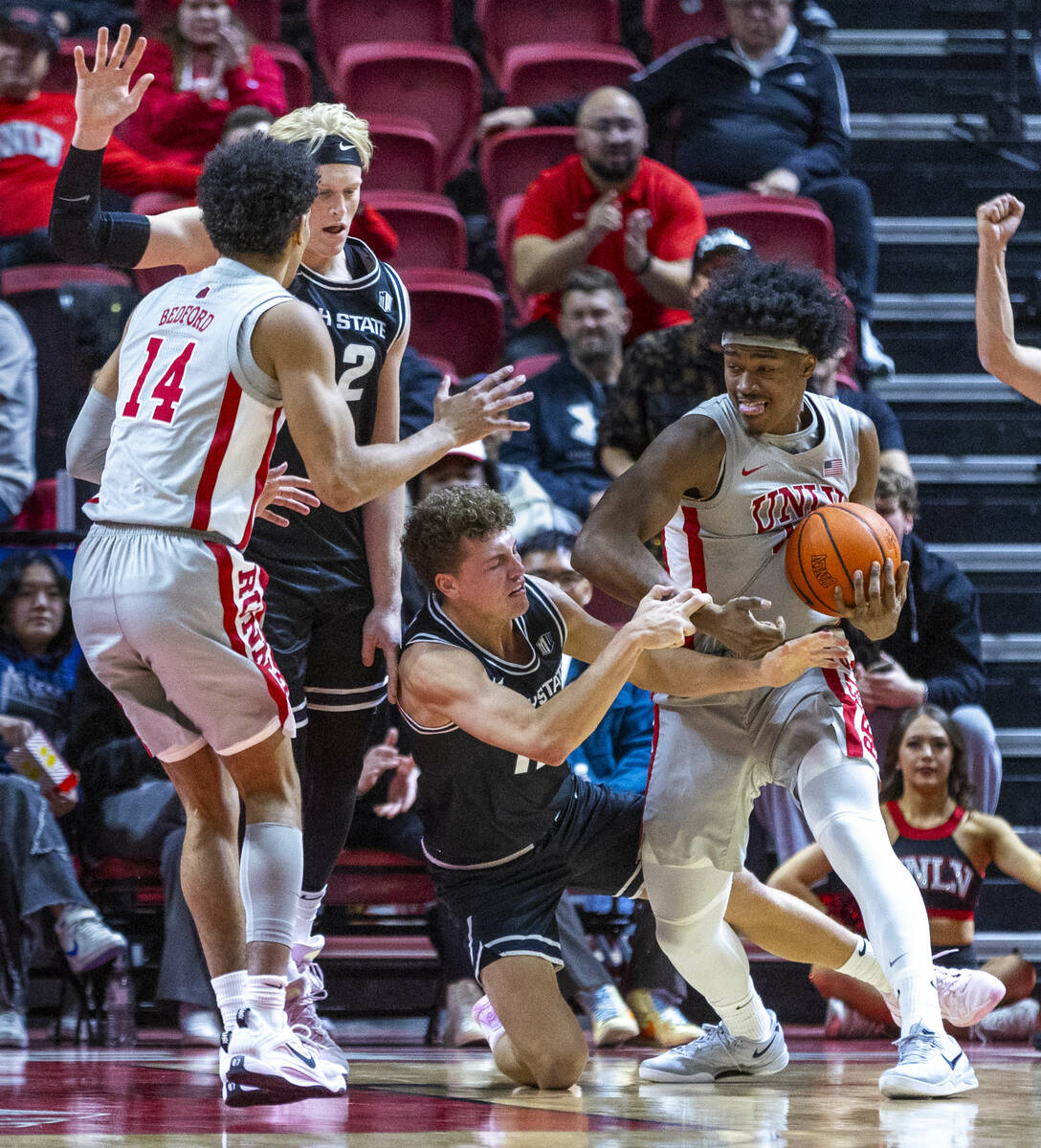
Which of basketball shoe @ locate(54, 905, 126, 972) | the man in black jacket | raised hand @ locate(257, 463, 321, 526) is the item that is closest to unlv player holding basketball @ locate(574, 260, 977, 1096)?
raised hand @ locate(257, 463, 321, 526)

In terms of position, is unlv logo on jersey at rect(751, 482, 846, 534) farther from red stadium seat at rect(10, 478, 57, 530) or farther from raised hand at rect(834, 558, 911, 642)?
red stadium seat at rect(10, 478, 57, 530)

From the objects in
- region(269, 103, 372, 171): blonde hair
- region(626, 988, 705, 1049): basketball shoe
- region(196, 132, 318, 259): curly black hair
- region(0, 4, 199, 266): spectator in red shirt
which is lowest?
region(626, 988, 705, 1049): basketball shoe

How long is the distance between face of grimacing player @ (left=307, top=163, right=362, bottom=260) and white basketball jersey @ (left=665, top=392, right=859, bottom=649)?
0.93 meters

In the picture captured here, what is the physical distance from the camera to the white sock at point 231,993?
124 inches

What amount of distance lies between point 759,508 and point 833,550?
0.29m

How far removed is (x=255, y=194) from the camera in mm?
3299

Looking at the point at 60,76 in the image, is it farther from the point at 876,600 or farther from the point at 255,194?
the point at 876,600

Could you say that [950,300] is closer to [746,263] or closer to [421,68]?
[421,68]

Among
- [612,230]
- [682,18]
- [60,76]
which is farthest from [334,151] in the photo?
[682,18]

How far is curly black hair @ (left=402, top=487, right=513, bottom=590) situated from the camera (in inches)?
152

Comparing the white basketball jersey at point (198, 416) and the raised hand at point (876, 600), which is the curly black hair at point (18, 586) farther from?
the raised hand at point (876, 600)

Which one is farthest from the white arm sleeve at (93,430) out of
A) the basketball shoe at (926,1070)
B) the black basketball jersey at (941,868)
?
the black basketball jersey at (941,868)

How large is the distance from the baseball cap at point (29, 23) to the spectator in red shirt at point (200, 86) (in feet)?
1.64

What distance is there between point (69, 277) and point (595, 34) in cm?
384
